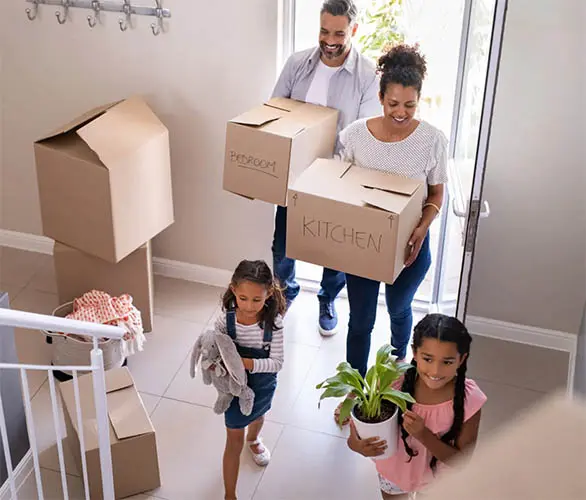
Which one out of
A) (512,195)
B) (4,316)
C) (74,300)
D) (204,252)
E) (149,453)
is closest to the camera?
(4,316)

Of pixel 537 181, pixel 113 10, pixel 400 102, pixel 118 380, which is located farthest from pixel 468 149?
pixel 113 10

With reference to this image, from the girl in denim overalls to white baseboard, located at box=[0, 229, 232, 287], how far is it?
1.28 metres

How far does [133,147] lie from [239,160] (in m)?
0.45

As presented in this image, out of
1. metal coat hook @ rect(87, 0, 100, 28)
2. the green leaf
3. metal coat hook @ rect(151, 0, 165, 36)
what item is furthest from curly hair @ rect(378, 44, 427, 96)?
metal coat hook @ rect(87, 0, 100, 28)

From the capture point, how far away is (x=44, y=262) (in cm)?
359

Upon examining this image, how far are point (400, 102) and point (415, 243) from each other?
43 cm

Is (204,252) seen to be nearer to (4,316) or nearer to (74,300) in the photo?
(74,300)

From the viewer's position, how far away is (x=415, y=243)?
2.33 metres

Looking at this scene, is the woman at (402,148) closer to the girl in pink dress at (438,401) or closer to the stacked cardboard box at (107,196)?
the girl in pink dress at (438,401)

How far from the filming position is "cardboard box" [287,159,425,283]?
2188 millimetres

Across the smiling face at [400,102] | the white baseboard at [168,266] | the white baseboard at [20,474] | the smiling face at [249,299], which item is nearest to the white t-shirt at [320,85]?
the smiling face at [400,102]

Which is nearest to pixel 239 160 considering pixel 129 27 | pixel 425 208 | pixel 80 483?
pixel 425 208

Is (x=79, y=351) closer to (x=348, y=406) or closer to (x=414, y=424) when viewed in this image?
(x=348, y=406)

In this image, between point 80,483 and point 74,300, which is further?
point 74,300
